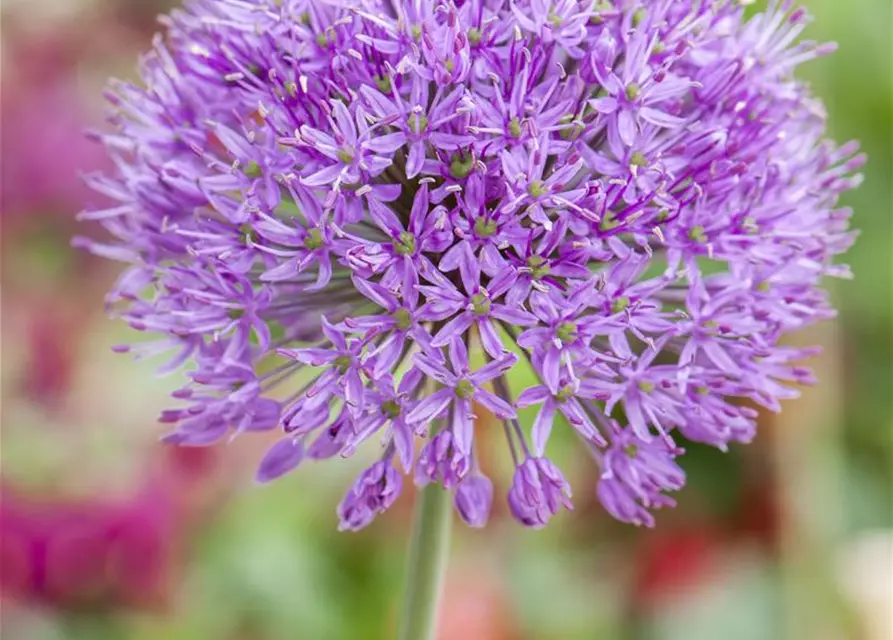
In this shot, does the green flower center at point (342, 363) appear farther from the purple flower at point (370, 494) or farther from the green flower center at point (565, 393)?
the green flower center at point (565, 393)

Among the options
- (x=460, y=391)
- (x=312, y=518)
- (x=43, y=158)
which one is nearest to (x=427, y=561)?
(x=460, y=391)

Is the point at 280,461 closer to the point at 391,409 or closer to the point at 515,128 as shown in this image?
the point at 391,409

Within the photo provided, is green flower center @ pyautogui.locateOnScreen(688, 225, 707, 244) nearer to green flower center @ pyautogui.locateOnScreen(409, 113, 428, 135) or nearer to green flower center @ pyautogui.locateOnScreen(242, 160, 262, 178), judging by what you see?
green flower center @ pyautogui.locateOnScreen(409, 113, 428, 135)

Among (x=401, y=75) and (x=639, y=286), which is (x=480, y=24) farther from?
(x=639, y=286)

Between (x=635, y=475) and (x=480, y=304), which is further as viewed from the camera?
A: (x=635, y=475)

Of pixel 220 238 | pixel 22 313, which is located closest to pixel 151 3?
pixel 22 313

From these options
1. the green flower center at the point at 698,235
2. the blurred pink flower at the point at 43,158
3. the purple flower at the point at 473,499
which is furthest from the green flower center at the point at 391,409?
the blurred pink flower at the point at 43,158

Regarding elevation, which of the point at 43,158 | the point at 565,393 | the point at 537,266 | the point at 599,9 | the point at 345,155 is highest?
the point at 43,158
